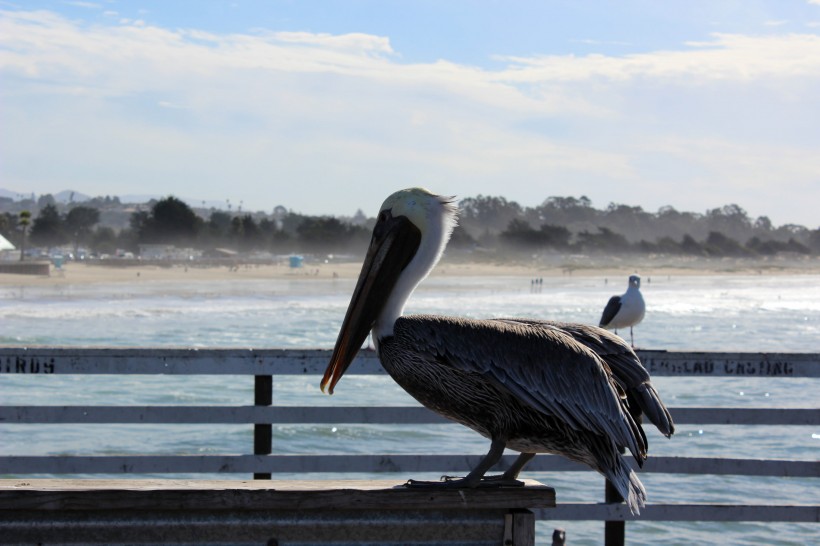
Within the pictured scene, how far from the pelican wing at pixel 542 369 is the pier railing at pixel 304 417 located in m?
1.45

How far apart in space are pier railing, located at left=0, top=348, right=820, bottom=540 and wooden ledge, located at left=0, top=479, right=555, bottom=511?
176 centimetres

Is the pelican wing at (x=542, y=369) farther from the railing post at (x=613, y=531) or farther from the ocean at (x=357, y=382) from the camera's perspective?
the ocean at (x=357, y=382)

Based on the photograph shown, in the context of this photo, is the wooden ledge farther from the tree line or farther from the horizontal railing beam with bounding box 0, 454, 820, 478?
the tree line

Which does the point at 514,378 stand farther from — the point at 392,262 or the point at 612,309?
the point at 612,309

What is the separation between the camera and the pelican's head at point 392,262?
319 cm

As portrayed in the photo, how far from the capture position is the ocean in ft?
26.5

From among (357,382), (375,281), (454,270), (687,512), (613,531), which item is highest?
(375,281)

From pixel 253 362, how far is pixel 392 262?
1.44m

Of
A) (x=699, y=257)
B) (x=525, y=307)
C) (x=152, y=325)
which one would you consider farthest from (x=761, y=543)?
(x=699, y=257)

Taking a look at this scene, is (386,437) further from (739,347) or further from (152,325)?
(152,325)

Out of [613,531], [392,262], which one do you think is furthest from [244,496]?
[613,531]

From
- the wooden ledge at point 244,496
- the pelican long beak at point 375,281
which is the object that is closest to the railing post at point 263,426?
the pelican long beak at point 375,281

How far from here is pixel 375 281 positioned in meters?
3.21

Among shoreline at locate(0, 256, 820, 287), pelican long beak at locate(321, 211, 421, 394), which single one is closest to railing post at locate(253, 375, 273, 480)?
pelican long beak at locate(321, 211, 421, 394)
